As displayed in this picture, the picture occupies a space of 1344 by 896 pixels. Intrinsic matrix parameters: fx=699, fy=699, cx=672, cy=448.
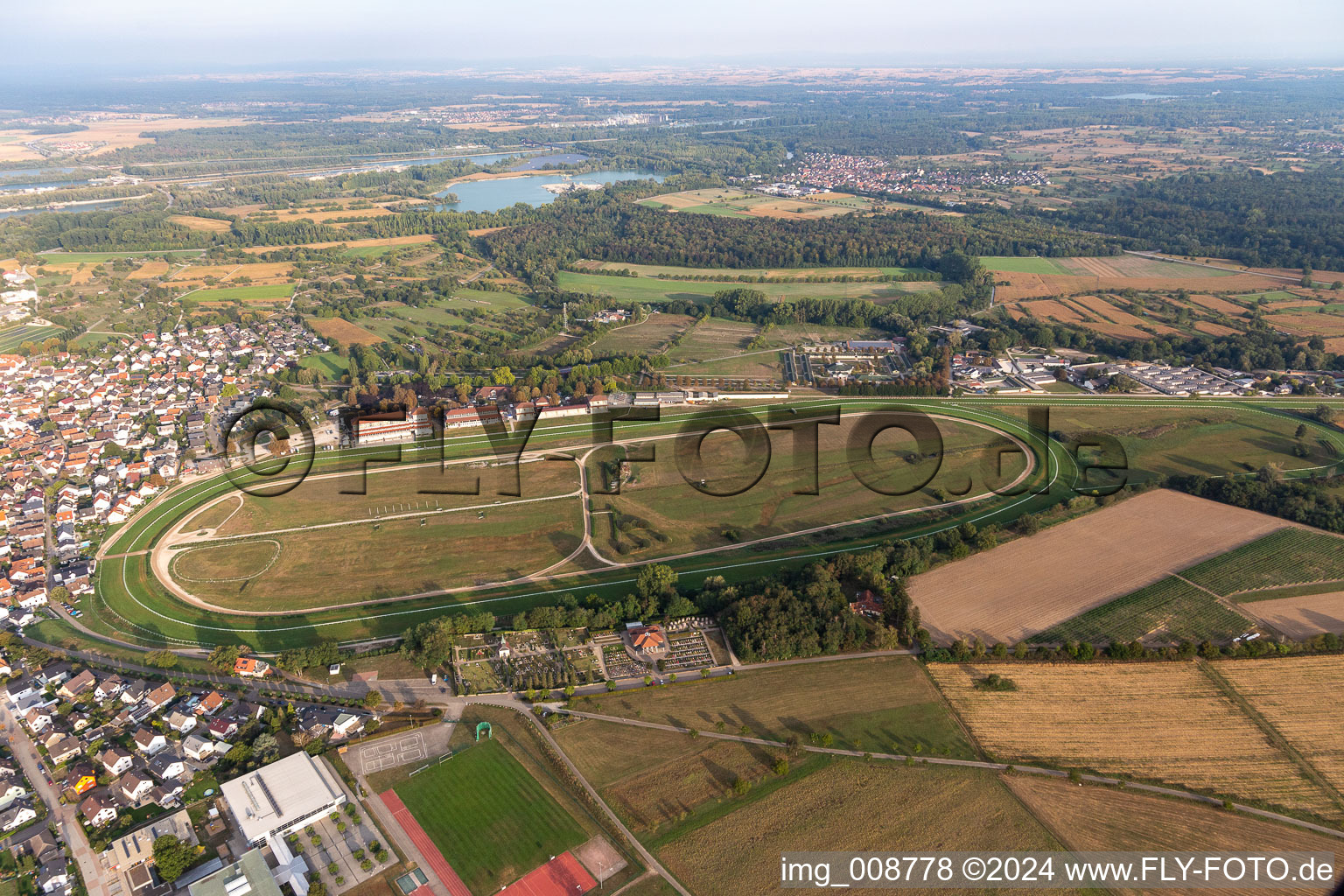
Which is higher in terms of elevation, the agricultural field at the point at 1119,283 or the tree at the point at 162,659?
the agricultural field at the point at 1119,283

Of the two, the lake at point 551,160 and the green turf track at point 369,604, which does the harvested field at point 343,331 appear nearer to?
the green turf track at point 369,604

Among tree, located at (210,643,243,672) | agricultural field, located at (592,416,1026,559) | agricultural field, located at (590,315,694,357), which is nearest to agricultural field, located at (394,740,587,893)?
tree, located at (210,643,243,672)

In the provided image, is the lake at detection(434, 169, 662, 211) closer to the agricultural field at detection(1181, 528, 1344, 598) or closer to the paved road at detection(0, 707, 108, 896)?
the paved road at detection(0, 707, 108, 896)

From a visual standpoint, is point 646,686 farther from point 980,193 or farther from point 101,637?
point 980,193

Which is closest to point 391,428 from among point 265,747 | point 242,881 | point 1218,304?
point 265,747

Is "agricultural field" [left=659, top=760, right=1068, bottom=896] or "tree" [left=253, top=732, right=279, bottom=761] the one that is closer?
"agricultural field" [left=659, top=760, right=1068, bottom=896]

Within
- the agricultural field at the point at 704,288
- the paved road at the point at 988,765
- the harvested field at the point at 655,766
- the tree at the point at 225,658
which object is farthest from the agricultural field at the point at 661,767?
the agricultural field at the point at 704,288
